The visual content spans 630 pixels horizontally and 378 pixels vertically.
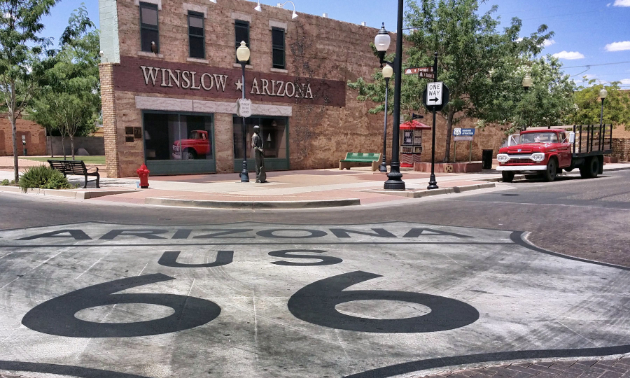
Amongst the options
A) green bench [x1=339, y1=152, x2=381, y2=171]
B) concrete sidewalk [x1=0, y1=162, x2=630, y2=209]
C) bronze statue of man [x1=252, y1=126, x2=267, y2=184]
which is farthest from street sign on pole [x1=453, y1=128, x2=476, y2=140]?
bronze statue of man [x1=252, y1=126, x2=267, y2=184]

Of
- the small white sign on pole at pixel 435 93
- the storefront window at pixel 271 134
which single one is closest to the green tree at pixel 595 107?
the storefront window at pixel 271 134

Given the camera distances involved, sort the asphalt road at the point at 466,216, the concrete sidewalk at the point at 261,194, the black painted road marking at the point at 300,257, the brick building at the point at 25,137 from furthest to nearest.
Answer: the brick building at the point at 25,137, the concrete sidewalk at the point at 261,194, the asphalt road at the point at 466,216, the black painted road marking at the point at 300,257

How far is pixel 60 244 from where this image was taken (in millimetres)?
7059

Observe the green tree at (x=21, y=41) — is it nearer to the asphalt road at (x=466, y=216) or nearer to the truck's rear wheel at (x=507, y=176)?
the asphalt road at (x=466, y=216)

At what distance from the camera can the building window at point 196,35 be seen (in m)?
21.4

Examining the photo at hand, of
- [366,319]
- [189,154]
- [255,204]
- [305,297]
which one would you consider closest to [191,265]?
[305,297]

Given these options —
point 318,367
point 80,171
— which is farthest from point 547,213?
point 80,171

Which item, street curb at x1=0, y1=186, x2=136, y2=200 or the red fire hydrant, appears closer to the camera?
street curb at x1=0, y1=186, x2=136, y2=200

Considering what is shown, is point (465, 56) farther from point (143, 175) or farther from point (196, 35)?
point (143, 175)

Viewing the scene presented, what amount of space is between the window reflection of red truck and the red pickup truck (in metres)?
12.8

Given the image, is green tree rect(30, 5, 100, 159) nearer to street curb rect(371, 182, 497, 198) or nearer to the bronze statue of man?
the bronze statue of man

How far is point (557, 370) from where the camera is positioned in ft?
10.3

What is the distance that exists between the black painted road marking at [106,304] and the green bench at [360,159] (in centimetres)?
1969

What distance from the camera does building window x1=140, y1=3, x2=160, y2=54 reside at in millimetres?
20078
